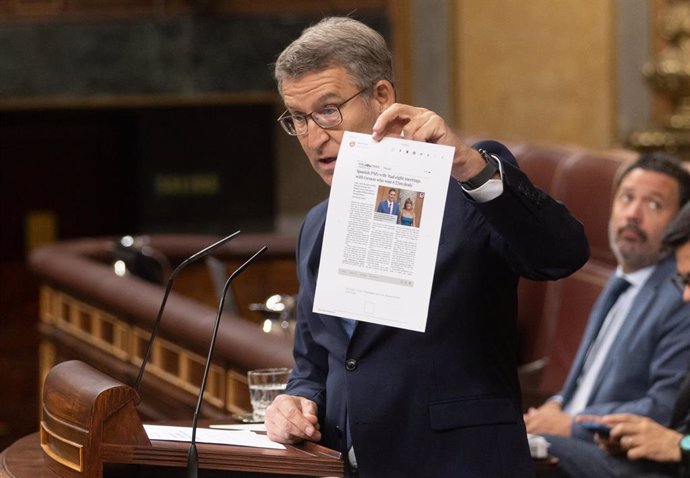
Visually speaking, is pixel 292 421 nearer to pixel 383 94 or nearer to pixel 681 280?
pixel 383 94

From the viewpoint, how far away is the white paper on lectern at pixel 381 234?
83.3 inches

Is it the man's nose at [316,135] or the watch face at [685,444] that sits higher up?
the man's nose at [316,135]

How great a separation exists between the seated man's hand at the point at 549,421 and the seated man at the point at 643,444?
0.26 metres

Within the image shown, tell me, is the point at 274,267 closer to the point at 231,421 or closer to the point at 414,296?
the point at 231,421

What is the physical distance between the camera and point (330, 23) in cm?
238

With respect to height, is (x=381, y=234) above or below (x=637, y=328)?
above

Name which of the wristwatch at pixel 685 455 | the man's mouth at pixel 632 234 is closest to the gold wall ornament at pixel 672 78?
the man's mouth at pixel 632 234

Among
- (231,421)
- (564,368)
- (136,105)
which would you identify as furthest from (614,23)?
(231,421)

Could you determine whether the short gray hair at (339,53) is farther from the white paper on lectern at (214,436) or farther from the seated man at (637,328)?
the seated man at (637,328)

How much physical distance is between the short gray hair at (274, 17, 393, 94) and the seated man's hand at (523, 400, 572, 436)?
5.87ft

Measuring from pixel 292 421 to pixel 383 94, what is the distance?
58 centimetres

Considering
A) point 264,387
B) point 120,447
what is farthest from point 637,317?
point 120,447

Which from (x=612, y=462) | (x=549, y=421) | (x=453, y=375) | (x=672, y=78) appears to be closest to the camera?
(x=453, y=375)

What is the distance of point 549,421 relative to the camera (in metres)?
3.90
